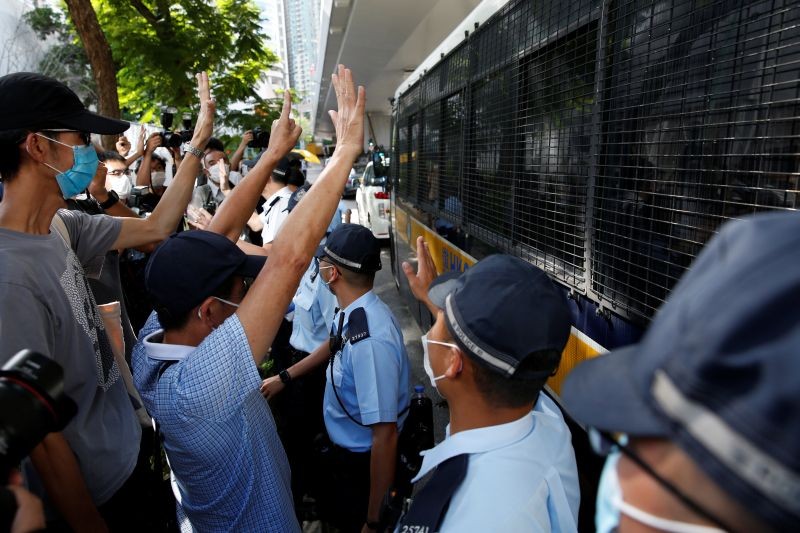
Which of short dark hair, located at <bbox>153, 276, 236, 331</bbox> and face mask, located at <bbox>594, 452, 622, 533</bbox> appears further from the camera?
short dark hair, located at <bbox>153, 276, 236, 331</bbox>

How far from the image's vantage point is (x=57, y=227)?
2.07 meters

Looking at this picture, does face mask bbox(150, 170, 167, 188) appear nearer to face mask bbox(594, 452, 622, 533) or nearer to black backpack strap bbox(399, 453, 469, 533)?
black backpack strap bbox(399, 453, 469, 533)

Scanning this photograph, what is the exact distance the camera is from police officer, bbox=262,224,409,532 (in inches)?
A: 80.6

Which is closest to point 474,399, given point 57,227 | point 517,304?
point 517,304

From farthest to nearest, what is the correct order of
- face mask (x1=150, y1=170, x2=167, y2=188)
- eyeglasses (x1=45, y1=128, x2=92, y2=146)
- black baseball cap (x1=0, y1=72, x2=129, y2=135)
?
face mask (x1=150, y1=170, x2=167, y2=188) < eyeglasses (x1=45, y1=128, x2=92, y2=146) < black baseball cap (x1=0, y1=72, x2=129, y2=135)

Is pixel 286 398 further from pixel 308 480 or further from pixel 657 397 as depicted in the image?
pixel 657 397

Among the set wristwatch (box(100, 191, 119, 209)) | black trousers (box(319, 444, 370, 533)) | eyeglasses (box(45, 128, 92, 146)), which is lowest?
black trousers (box(319, 444, 370, 533))

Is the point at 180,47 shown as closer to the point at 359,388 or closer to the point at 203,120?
the point at 203,120

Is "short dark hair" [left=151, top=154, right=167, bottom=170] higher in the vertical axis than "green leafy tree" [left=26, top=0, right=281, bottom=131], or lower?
lower

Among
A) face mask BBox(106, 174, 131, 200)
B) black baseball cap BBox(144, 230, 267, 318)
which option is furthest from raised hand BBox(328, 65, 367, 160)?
face mask BBox(106, 174, 131, 200)

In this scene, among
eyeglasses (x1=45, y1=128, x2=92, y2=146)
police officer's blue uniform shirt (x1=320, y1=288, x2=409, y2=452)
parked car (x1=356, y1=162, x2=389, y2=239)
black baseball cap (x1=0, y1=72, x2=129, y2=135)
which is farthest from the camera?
parked car (x1=356, y1=162, x2=389, y2=239)

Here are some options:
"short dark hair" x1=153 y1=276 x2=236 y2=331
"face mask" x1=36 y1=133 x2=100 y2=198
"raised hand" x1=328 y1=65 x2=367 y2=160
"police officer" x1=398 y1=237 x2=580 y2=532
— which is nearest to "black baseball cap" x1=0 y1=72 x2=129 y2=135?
"face mask" x1=36 y1=133 x2=100 y2=198

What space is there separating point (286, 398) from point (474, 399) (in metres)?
1.99

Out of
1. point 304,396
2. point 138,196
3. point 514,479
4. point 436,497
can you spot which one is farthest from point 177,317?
point 138,196
